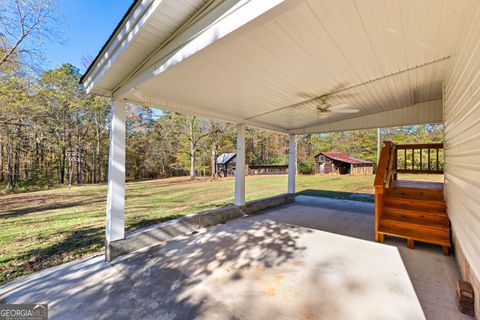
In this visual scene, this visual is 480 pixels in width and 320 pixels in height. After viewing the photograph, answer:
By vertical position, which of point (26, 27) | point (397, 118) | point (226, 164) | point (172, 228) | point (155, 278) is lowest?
point (155, 278)

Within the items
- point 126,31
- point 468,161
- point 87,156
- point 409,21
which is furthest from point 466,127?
point 87,156

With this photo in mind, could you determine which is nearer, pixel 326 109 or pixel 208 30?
A: pixel 208 30

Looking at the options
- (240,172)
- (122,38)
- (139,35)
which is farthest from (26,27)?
(240,172)

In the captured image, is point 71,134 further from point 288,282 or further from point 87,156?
point 288,282

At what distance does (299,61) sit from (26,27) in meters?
8.05

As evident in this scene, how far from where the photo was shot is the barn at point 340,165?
2134 centimetres

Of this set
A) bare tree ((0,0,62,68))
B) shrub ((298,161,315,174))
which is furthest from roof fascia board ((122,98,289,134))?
shrub ((298,161,315,174))

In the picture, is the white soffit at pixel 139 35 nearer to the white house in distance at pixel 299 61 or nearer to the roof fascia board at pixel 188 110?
the white house in distance at pixel 299 61

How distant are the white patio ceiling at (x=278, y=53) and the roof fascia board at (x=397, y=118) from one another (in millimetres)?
847

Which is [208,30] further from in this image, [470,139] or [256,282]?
[256,282]

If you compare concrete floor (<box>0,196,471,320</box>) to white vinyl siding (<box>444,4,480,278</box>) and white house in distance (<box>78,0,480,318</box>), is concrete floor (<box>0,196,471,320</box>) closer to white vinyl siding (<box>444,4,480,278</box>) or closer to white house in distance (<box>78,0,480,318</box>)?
white house in distance (<box>78,0,480,318</box>)

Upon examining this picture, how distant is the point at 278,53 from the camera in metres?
2.28

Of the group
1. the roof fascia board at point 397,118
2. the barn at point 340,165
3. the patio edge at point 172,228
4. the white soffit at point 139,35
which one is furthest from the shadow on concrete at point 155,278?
the barn at point 340,165

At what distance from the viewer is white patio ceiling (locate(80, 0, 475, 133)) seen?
1.66 m
